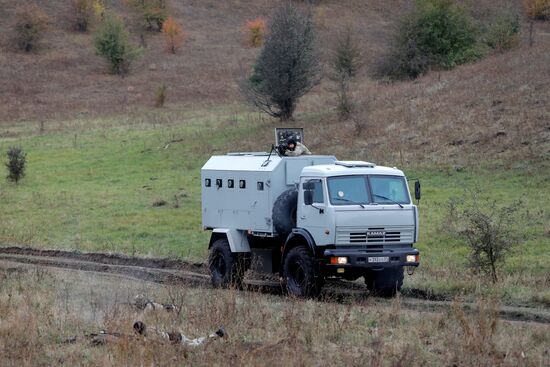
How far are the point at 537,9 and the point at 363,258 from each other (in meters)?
91.0

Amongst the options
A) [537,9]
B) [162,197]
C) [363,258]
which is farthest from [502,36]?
[363,258]

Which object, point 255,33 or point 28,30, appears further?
point 255,33

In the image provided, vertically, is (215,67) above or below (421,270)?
above

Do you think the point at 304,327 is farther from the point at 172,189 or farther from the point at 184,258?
the point at 172,189

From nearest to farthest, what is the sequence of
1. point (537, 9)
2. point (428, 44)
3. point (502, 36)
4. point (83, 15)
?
1. point (428, 44)
2. point (502, 36)
3. point (83, 15)
4. point (537, 9)

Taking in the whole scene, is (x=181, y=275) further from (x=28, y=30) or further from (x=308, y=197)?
(x=28, y=30)

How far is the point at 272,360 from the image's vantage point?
10984 mm

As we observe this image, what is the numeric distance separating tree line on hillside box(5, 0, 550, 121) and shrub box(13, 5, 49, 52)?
4.0 inches

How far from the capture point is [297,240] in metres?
18.4

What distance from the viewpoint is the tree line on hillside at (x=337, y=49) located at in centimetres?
4831

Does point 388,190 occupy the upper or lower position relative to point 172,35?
lower

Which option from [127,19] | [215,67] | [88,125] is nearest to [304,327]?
[88,125]

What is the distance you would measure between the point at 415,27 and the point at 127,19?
5309 cm

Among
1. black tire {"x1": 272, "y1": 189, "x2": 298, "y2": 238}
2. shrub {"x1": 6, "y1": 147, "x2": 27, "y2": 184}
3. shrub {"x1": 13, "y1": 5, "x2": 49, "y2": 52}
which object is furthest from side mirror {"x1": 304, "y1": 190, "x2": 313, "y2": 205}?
shrub {"x1": 13, "y1": 5, "x2": 49, "y2": 52}
